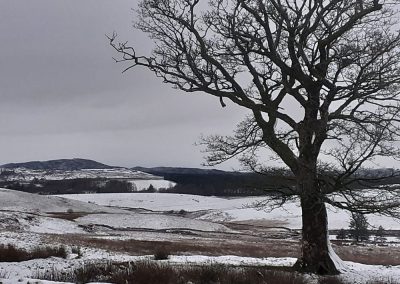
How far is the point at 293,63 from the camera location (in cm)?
1714

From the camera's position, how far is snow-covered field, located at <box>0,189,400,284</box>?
17266 millimetres

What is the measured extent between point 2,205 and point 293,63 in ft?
222

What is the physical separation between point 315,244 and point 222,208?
336 feet

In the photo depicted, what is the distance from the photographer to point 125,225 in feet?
213

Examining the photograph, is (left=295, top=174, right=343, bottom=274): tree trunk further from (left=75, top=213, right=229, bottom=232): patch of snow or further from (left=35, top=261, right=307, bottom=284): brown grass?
(left=75, top=213, right=229, bottom=232): patch of snow

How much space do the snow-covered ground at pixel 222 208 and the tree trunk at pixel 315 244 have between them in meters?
68.4

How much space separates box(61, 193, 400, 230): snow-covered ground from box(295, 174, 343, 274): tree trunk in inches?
2693

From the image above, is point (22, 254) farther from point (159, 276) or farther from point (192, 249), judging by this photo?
point (192, 249)

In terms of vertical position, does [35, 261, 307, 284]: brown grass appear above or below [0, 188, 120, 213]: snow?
above

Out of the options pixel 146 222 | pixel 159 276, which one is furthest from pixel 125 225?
pixel 159 276

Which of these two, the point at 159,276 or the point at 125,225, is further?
the point at 125,225

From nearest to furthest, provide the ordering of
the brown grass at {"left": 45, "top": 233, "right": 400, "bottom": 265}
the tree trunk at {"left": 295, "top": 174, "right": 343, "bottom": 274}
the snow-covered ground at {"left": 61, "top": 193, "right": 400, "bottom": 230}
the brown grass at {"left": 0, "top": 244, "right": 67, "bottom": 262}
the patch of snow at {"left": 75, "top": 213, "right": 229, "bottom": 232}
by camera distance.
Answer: the brown grass at {"left": 0, "top": 244, "right": 67, "bottom": 262} < the tree trunk at {"left": 295, "top": 174, "right": 343, "bottom": 274} < the brown grass at {"left": 45, "top": 233, "right": 400, "bottom": 265} < the patch of snow at {"left": 75, "top": 213, "right": 229, "bottom": 232} < the snow-covered ground at {"left": 61, "top": 193, "right": 400, "bottom": 230}

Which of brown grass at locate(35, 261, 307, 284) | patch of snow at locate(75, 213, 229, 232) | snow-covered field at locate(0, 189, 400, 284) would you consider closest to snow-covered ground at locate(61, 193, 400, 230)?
snow-covered field at locate(0, 189, 400, 284)

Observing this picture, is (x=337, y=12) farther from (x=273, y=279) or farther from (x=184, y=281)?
(x=184, y=281)
